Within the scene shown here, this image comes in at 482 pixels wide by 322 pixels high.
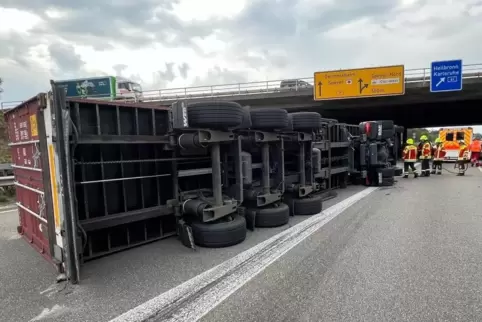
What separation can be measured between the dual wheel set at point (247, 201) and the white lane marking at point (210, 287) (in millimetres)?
458

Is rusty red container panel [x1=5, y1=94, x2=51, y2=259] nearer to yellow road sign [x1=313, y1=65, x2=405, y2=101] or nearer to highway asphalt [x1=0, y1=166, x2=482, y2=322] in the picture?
highway asphalt [x1=0, y1=166, x2=482, y2=322]

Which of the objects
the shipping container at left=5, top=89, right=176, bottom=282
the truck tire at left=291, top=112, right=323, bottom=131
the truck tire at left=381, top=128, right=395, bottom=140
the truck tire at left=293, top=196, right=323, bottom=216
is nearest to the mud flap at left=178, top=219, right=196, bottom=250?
the shipping container at left=5, top=89, right=176, bottom=282

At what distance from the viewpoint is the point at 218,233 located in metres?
4.44

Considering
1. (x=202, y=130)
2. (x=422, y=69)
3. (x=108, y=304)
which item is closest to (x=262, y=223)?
(x=202, y=130)

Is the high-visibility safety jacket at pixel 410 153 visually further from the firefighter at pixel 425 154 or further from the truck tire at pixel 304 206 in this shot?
the truck tire at pixel 304 206

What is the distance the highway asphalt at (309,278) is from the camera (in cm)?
277

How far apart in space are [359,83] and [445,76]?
16.5 ft

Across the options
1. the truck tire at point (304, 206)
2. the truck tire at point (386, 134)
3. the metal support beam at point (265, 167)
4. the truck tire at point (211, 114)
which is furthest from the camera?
the truck tire at point (386, 134)

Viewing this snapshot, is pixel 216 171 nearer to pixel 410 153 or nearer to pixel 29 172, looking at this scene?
pixel 29 172

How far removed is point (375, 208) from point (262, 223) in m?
Result: 3.03

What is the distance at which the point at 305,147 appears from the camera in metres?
6.95

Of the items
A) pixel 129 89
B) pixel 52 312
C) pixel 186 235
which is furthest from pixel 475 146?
pixel 129 89

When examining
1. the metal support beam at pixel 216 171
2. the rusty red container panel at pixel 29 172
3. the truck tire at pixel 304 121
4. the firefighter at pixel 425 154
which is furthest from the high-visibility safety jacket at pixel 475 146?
the rusty red container panel at pixel 29 172

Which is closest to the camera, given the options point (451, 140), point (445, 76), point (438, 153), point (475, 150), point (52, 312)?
point (52, 312)
